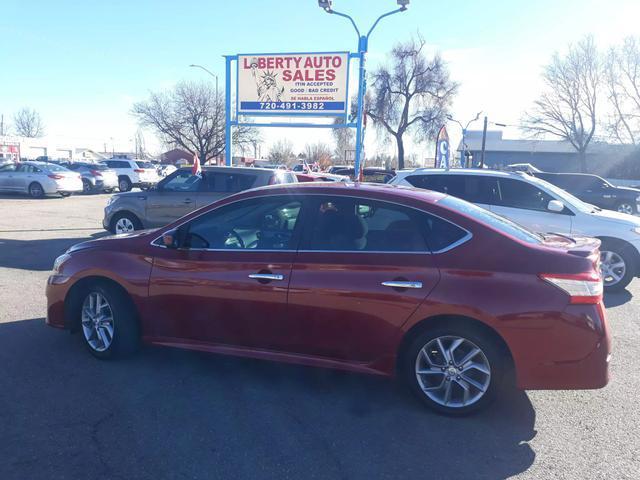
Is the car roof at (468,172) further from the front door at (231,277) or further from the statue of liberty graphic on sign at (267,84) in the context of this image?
the statue of liberty graphic on sign at (267,84)

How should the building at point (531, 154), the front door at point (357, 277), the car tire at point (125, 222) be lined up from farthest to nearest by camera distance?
the building at point (531, 154), the car tire at point (125, 222), the front door at point (357, 277)

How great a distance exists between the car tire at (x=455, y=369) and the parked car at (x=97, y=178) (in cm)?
2534

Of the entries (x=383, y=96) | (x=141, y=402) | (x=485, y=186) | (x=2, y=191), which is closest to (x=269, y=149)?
(x=383, y=96)

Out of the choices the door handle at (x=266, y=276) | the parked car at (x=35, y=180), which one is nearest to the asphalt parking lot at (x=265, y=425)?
the door handle at (x=266, y=276)

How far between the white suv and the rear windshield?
3756mm

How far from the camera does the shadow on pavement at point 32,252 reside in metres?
8.57

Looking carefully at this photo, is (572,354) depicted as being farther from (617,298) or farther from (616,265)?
(616,265)

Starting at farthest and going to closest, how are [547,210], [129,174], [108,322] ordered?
[129,174]
[547,210]
[108,322]

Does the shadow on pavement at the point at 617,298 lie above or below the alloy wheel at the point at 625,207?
below

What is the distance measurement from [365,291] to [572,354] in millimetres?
1452

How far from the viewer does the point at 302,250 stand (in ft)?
13.0

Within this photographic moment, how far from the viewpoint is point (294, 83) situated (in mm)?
17672

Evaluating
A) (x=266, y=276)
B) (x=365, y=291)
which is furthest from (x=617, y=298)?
(x=266, y=276)

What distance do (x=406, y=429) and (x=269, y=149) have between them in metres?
70.4
